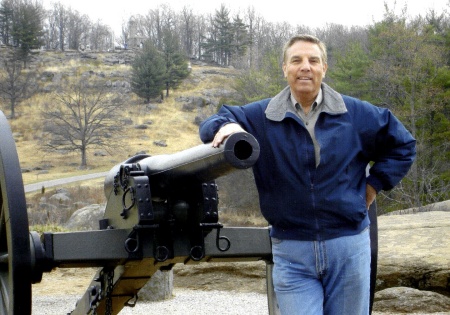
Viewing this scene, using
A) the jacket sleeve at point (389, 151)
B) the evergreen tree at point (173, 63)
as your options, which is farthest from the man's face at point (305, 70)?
the evergreen tree at point (173, 63)

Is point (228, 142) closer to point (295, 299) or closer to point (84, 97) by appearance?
point (295, 299)

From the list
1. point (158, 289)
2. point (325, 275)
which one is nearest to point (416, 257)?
point (158, 289)

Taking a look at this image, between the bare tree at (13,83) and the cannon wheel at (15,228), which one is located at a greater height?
the cannon wheel at (15,228)

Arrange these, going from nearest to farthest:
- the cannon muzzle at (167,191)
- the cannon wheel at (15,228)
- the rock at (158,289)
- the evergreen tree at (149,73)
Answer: the cannon muzzle at (167,191) → the cannon wheel at (15,228) → the rock at (158,289) → the evergreen tree at (149,73)

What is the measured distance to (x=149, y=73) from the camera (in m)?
60.7

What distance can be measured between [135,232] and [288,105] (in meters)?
1.05

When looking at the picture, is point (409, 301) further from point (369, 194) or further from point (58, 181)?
point (58, 181)

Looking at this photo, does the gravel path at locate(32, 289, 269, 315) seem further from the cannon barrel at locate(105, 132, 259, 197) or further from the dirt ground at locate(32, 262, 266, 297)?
the cannon barrel at locate(105, 132, 259, 197)

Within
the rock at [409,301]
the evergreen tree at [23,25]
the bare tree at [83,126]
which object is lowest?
the bare tree at [83,126]

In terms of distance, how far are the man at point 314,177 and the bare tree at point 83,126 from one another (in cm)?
4424

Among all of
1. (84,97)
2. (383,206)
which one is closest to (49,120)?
(84,97)

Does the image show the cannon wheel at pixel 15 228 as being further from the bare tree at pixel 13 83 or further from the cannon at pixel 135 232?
the bare tree at pixel 13 83

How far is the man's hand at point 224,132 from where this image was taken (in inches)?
110

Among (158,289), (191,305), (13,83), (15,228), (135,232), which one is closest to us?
(15,228)
